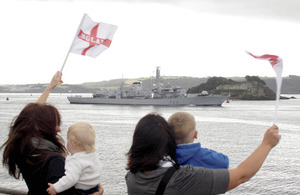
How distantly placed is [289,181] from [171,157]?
1792cm

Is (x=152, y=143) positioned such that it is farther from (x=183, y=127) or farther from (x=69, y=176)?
(x=69, y=176)

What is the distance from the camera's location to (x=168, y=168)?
7.14ft

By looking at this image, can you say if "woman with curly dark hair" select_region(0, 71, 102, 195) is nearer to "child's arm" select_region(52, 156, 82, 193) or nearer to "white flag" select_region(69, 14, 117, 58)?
"child's arm" select_region(52, 156, 82, 193)

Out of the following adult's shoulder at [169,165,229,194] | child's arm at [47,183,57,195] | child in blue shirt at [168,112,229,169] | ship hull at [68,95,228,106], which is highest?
child in blue shirt at [168,112,229,169]

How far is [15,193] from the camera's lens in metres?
3.82

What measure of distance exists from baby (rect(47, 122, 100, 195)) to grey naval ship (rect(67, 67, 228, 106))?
3508 inches

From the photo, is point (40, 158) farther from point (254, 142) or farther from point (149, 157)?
point (254, 142)

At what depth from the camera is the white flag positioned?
3656 millimetres

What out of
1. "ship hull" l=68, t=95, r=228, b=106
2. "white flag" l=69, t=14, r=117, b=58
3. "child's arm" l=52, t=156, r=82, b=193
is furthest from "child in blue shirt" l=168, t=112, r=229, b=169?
"ship hull" l=68, t=95, r=228, b=106

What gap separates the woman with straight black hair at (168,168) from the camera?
6.84 ft

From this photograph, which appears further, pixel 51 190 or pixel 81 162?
pixel 81 162

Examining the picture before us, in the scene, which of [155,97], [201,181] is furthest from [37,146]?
[155,97]

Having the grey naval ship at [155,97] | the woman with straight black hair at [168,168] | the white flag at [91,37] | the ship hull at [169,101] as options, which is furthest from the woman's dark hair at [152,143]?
the ship hull at [169,101]

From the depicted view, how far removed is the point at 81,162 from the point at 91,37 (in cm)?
159
